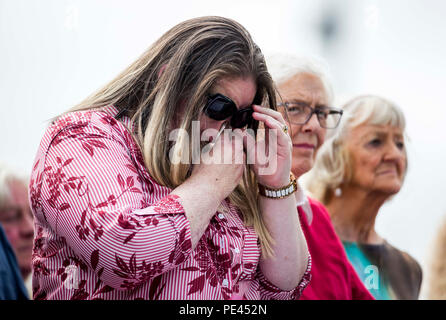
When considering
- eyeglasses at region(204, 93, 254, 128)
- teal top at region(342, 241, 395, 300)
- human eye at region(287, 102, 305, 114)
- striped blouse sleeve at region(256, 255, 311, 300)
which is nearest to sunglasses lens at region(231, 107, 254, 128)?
eyeglasses at region(204, 93, 254, 128)

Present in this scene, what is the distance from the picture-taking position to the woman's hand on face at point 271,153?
1.51m

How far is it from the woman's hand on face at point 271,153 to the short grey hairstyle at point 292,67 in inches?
30.0

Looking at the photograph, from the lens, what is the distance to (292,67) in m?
2.29

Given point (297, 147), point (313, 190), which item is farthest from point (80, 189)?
point (313, 190)

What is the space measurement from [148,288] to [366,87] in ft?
6.46

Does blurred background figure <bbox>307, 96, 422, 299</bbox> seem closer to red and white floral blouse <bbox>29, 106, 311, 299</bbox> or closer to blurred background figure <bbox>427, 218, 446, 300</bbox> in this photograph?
blurred background figure <bbox>427, 218, 446, 300</bbox>

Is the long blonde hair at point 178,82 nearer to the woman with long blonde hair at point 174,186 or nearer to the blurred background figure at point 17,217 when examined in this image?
the woman with long blonde hair at point 174,186

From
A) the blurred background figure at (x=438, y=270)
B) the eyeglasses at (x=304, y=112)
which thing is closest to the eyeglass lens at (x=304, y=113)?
Result: the eyeglasses at (x=304, y=112)

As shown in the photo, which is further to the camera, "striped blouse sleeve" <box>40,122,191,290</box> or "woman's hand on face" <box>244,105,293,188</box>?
"woman's hand on face" <box>244,105,293,188</box>

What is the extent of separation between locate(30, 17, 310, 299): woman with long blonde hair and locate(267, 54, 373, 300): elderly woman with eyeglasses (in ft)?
1.74

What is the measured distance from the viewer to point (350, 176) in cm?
291

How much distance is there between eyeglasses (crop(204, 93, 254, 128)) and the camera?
1414 mm

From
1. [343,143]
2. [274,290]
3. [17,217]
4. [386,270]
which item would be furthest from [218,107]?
[17,217]
